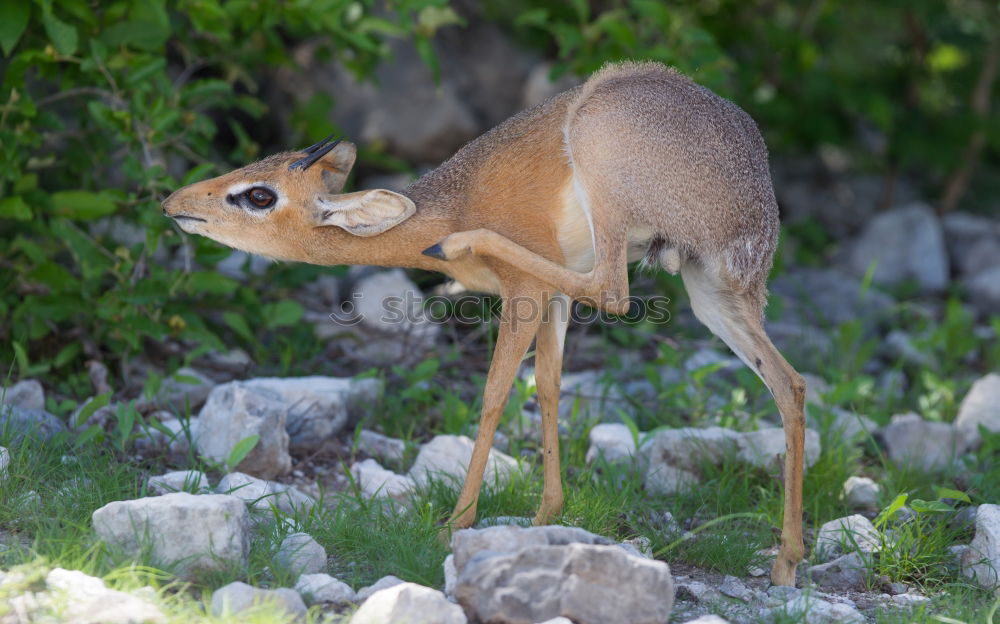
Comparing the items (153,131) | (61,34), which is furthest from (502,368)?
(61,34)

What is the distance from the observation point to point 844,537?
565cm

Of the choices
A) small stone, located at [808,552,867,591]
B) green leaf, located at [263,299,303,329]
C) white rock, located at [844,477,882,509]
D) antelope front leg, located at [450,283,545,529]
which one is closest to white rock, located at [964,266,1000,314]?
white rock, located at [844,477,882,509]

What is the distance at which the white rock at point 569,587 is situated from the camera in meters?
4.21

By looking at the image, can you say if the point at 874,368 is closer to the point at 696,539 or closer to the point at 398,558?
the point at 696,539

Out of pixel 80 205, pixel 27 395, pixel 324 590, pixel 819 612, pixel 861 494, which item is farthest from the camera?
pixel 80 205

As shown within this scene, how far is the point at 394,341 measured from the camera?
26.8ft

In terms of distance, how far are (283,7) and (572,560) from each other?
455 centimetres

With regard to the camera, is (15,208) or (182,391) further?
(182,391)

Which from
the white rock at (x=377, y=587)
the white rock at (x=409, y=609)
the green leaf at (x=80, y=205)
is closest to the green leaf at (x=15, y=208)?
the green leaf at (x=80, y=205)

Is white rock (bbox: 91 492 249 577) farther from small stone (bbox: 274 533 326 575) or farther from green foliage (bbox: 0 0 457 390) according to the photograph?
green foliage (bbox: 0 0 457 390)

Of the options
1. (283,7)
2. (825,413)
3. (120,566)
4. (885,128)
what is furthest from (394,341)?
(885,128)

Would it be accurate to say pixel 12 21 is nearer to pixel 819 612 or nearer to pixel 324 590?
pixel 324 590

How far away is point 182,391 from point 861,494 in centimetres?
Answer: 410

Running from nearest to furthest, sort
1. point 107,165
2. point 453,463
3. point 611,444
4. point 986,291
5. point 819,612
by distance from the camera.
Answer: point 819,612 < point 453,463 < point 611,444 < point 107,165 < point 986,291
